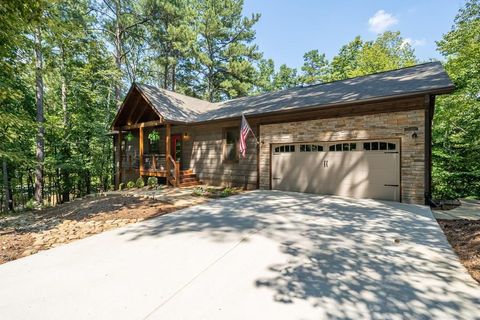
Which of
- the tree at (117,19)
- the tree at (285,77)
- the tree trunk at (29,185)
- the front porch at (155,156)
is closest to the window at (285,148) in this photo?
the front porch at (155,156)

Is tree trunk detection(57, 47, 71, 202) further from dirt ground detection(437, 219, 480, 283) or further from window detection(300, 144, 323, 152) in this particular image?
dirt ground detection(437, 219, 480, 283)

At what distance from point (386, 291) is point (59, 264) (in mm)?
4489

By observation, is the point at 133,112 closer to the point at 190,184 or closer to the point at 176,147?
the point at 176,147

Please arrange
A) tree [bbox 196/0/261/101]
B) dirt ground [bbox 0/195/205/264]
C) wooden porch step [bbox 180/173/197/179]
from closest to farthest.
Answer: dirt ground [bbox 0/195/205/264] < wooden porch step [bbox 180/173/197/179] < tree [bbox 196/0/261/101]

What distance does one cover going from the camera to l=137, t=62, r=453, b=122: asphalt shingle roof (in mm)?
7715

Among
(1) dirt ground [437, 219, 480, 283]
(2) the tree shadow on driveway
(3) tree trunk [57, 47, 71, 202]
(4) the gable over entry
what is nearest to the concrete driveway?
(2) the tree shadow on driveway

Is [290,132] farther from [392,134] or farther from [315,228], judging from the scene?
[315,228]

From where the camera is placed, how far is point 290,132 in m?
10.1

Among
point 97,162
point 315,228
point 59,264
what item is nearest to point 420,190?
point 315,228

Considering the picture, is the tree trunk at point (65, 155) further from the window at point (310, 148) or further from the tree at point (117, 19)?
Answer: the window at point (310, 148)

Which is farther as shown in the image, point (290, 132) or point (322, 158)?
point (290, 132)

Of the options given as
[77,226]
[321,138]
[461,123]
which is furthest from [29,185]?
[461,123]

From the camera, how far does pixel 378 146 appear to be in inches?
323

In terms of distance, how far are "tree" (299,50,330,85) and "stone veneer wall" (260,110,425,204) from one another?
21975 mm
